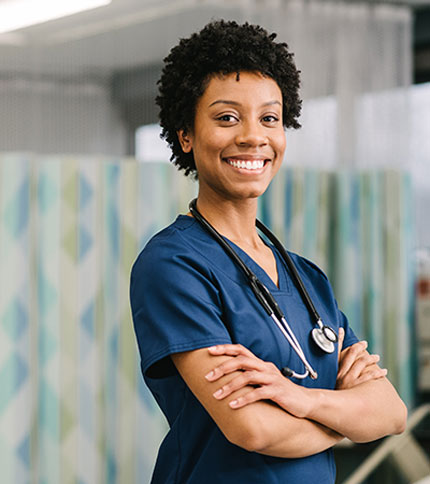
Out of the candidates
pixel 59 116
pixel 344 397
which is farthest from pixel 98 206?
pixel 344 397

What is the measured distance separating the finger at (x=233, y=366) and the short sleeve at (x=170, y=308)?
3 centimetres

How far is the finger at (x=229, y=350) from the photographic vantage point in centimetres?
102

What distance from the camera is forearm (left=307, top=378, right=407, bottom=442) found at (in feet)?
3.53

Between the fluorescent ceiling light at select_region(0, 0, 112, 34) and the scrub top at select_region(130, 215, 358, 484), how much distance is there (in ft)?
5.19

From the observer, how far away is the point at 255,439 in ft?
3.28

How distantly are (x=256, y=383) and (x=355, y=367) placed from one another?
25 centimetres

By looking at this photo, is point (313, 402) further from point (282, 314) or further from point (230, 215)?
point (230, 215)

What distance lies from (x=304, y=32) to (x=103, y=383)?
1574 mm

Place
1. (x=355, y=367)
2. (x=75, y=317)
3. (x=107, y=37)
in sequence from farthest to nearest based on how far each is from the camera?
(x=107, y=37) → (x=75, y=317) → (x=355, y=367)

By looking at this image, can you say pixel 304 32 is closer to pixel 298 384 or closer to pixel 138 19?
pixel 138 19

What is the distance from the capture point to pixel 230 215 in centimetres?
119

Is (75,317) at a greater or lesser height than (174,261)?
lesser

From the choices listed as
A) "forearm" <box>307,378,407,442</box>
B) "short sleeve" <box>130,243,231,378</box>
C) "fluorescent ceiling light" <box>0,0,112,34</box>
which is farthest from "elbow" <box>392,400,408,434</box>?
"fluorescent ceiling light" <box>0,0,112,34</box>

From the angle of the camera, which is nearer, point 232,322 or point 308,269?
point 232,322
